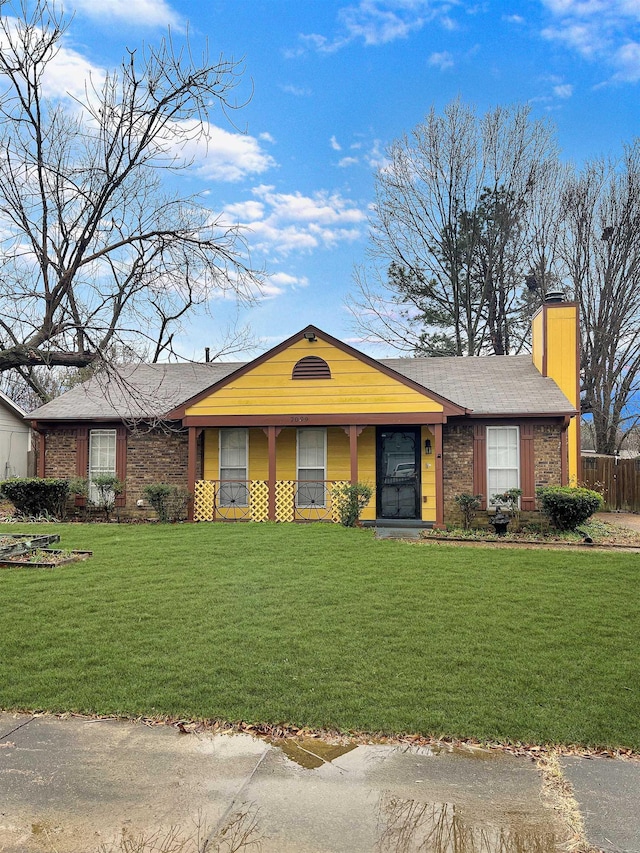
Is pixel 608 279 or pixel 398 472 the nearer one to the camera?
pixel 398 472

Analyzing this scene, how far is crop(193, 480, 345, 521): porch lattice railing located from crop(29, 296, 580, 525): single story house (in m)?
0.02

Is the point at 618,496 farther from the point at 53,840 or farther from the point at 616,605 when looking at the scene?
the point at 53,840

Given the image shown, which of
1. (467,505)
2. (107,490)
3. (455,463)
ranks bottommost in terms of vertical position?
(467,505)

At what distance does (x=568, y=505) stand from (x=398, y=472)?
3.84 meters

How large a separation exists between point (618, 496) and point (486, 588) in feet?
48.2

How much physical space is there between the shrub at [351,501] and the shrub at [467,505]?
6.90ft

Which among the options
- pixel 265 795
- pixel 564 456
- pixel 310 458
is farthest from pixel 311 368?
pixel 265 795

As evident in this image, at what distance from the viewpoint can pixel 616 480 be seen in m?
20.4

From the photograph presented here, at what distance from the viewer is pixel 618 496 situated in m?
20.3

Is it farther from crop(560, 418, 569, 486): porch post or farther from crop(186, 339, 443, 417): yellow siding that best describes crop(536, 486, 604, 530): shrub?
crop(186, 339, 443, 417): yellow siding

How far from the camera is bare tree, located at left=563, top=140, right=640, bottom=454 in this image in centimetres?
2434

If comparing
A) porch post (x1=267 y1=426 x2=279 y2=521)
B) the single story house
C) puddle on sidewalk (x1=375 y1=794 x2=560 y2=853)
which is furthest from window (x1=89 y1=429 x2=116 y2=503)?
puddle on sidewalk (x1=375 y1=794 x2=560 y2=853)

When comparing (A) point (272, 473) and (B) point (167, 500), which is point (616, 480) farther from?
(B) point (167, 500)

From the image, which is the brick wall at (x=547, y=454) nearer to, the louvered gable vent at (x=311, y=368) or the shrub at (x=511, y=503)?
the shrub at (x=511, y=503)
